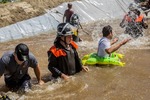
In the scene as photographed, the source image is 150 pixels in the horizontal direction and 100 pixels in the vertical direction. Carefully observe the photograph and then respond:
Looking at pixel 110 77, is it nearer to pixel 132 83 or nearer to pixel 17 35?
pixel 132 83

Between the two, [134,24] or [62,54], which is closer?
[62,54]

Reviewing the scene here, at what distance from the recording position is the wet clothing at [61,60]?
5.74 meters

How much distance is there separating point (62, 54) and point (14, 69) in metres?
0.96

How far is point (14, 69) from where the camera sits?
5.25 meters

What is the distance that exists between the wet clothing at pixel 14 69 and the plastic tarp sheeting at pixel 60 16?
6469 millimetres

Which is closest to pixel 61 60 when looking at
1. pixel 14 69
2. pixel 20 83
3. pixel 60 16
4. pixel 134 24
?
pixel 20 83

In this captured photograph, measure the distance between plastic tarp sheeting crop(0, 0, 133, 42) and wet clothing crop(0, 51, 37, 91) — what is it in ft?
21.2

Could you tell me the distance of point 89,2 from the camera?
1548cm

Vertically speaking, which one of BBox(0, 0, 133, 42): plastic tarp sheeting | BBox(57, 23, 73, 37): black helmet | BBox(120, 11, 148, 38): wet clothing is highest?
BBox(57, 23, 73, 37): black helmet

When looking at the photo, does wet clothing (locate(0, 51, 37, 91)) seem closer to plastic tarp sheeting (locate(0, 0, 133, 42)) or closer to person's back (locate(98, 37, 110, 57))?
person's back (locate(98, 37, 110, 57))

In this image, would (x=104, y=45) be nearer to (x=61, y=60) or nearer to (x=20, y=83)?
(x=61, y=60)

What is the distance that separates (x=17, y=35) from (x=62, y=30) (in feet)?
22.6

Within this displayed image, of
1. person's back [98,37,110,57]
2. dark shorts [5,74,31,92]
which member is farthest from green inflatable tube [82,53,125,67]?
dark shorts [5,74,31,92]

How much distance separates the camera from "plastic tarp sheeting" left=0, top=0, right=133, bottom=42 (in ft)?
40.5
